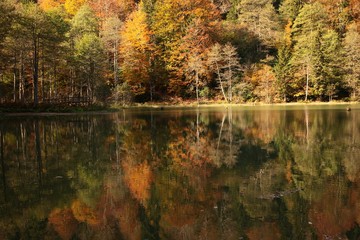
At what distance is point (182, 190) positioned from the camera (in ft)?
29.5

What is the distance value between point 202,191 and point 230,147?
690cm

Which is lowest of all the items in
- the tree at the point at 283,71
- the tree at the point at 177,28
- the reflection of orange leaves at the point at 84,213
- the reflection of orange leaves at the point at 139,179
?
the reflection of orange leaves at the point at 84,213

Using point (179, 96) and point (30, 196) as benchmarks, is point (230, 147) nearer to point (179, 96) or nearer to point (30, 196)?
point (30, 196)

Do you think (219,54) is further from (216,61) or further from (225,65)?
(225,65)

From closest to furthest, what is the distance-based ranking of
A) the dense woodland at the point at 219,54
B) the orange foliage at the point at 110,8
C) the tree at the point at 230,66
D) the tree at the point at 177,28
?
the dense woodland at the point at 219,54 → the tree at the point at 230,66 → the tree at the point at 177,28 → the orange foliage at the point at 110,8

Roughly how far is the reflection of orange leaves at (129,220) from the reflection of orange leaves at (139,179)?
0.44 m

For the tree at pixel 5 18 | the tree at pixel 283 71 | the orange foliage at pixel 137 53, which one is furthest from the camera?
the tree at pixel 283 71

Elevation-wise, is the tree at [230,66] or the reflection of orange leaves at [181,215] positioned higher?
the tree at [230,66]

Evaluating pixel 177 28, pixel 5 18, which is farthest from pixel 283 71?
pixel 5 18

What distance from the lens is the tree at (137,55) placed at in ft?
186

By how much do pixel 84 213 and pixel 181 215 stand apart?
6.75 feet

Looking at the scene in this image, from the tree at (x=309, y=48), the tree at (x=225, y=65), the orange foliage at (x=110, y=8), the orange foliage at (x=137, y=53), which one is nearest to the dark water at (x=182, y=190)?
the orange foliage at (x=137, y=53)

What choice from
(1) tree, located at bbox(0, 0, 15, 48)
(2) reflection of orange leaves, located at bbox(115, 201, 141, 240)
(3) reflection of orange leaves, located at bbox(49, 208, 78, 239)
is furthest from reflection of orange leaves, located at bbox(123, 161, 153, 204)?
(1) tree, located at bbox(0, 0, 15, 48)

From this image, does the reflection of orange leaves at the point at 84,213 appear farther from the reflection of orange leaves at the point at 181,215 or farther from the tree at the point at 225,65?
the tree at the point at 225,65
